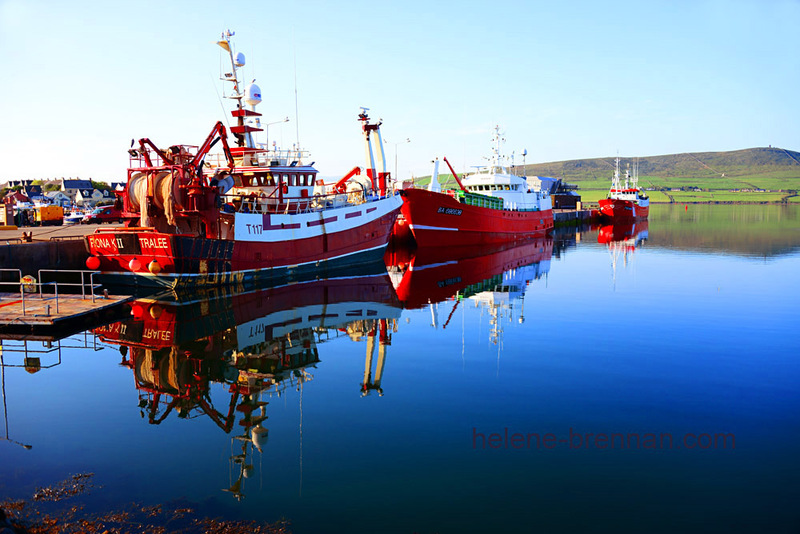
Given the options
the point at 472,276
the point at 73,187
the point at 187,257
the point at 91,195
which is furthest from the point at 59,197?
the point at 472,276

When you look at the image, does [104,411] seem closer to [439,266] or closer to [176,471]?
[176,471]

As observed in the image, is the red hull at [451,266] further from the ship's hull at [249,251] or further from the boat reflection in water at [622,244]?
the boat reflection in water at [622,244]

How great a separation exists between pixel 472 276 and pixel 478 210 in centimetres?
1474

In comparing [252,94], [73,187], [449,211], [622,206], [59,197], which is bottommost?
[449,211]

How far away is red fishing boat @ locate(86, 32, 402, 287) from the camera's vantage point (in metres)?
23.4

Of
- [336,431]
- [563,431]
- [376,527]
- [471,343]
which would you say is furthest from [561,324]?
[376,527]

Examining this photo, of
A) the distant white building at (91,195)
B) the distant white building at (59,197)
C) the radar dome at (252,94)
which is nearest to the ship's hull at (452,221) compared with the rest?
the radar dome at (252,94)

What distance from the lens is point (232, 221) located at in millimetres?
24844

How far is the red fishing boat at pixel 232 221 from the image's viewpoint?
23.4m

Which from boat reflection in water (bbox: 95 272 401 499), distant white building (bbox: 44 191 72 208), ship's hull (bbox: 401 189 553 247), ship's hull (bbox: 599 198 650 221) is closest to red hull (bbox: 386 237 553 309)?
ship's hull (bbox: 401 189 553 247)

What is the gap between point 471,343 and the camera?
17000 millimetres

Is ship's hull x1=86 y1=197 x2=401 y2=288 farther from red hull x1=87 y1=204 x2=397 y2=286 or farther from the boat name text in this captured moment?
the boat name text

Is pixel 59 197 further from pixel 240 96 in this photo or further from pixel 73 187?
pixel 240 96

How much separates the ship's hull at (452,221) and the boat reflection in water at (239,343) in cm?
1466
